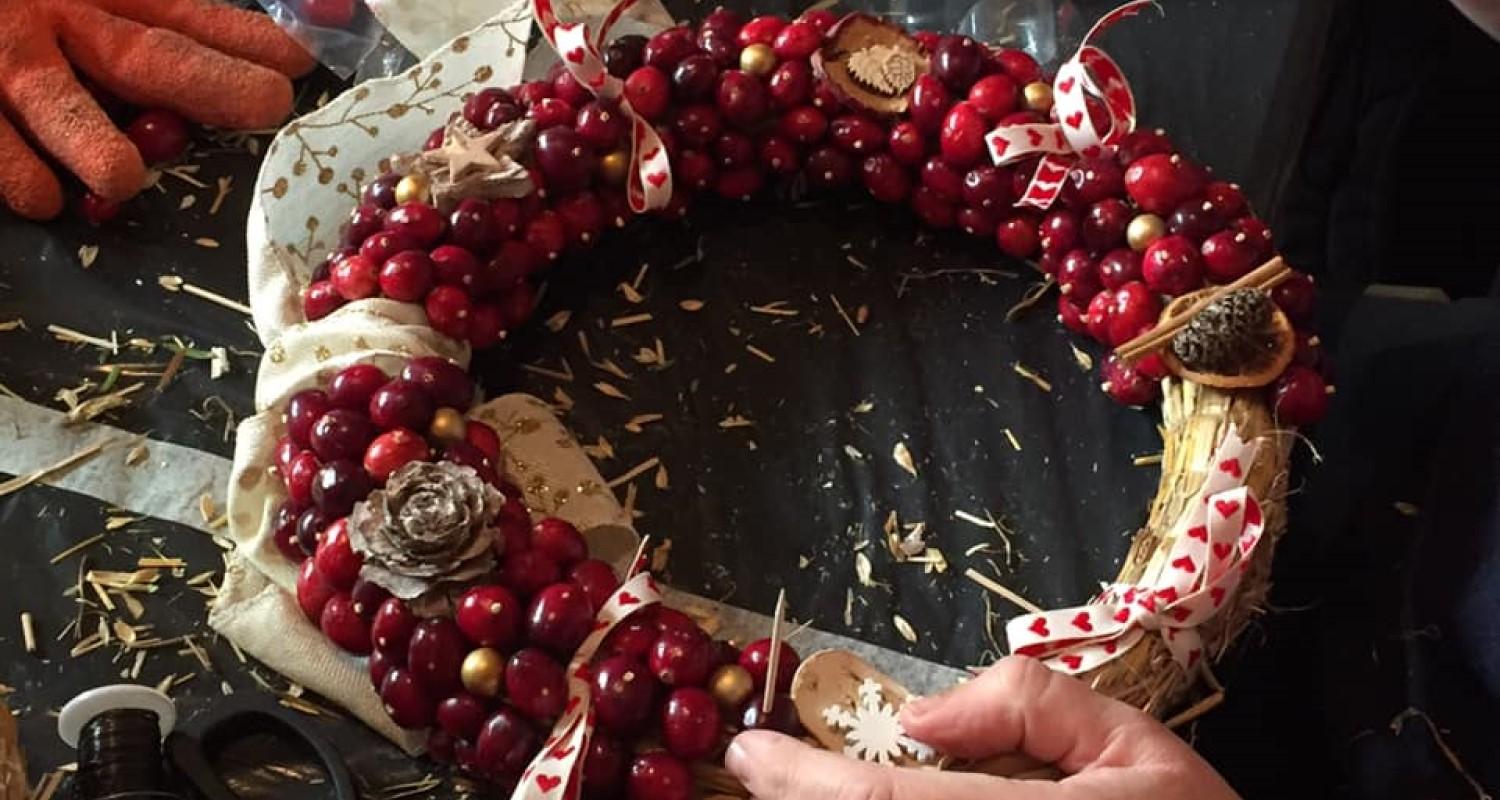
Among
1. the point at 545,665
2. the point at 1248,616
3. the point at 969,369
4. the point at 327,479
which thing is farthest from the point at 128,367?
the point at 1248,616

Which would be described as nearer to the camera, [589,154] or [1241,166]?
[589,154]

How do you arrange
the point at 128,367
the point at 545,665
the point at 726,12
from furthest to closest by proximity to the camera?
the point at 726,12
the point at 128,367
the point at 545,665

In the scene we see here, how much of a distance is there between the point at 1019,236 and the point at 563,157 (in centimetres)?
31

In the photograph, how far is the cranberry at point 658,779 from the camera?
79 centimetres

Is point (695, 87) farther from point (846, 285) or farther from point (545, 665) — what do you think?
point (545, 665)

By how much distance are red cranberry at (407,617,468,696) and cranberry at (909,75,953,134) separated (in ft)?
1.60

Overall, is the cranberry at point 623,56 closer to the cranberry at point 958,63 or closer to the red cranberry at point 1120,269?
the cranberry at point 958,63

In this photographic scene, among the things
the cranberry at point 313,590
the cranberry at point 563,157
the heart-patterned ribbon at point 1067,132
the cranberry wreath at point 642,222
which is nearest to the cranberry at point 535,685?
the cranberry wreath at point 642,222

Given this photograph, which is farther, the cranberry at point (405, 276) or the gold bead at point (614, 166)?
the gold bead at point (614, 166)

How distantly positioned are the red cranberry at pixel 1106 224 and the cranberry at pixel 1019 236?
4 centimetres

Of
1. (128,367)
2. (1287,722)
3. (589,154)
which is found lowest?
(1287,722)

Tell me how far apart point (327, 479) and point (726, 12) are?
1.56 ft

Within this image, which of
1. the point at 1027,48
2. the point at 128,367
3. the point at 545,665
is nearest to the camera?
the point at 545,665

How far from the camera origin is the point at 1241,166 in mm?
1157
